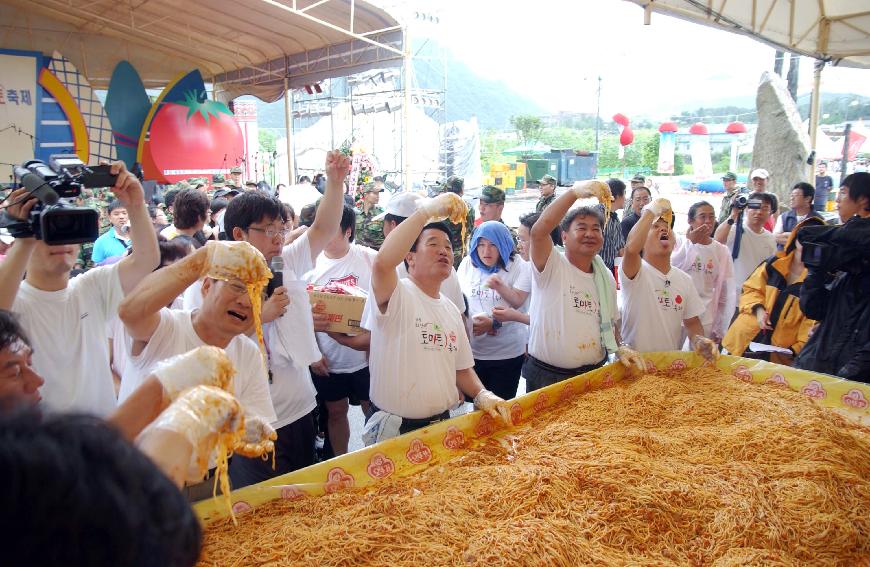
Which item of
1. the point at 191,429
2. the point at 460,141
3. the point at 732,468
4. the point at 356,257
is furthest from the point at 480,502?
the point at 460,141

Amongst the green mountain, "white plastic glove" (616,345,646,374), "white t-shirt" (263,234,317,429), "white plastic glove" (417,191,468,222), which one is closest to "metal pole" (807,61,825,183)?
"white plastic glove" (616,345,646,374)

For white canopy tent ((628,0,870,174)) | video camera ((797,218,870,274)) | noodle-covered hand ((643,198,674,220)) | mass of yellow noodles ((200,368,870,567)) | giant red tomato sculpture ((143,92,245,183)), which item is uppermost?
white canopy tent ((628,0,870,174))

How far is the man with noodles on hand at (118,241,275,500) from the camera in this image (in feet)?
5.96

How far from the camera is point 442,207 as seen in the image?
8.40ft

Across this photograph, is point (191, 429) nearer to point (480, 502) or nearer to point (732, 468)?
point (480, 502)

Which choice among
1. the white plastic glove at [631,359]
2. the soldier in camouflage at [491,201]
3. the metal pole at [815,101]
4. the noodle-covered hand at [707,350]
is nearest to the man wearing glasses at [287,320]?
the white plastic glove at [631,359]

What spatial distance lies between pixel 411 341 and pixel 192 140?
9.12m

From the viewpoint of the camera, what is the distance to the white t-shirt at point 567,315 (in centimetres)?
318

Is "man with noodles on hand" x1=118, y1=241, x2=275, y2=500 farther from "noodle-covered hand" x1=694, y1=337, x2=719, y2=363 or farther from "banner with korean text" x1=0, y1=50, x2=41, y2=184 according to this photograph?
"banner with korean text" x1=0, y1=50, x2=41, y2=184

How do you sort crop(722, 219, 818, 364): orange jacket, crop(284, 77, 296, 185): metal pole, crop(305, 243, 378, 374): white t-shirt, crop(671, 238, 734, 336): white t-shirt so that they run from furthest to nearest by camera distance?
crop(284, 77, 296, 185): metal pole → crop(671, 238, 734, 336): white t-shirt → crop(722, 219, 818, 364): orange jacket → crop(305, 243, 378, 374): white t-shirt

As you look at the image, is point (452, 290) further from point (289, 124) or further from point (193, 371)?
point (289, 124)

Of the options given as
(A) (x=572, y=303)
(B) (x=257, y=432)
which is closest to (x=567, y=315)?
(A) (x=572, y=303)

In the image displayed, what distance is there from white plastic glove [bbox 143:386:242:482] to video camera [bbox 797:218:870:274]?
332 centimetres

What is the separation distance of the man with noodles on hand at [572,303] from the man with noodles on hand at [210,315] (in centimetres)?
165
